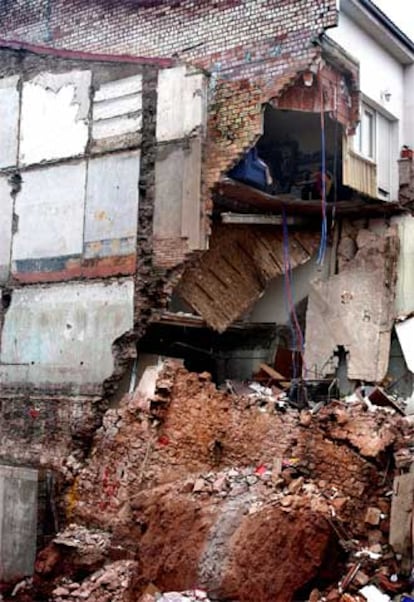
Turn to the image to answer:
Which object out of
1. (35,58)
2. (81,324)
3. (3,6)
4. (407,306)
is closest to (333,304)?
(407,306)

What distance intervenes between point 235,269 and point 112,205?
2.41m

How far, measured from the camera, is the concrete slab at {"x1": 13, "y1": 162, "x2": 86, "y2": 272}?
14.1 m

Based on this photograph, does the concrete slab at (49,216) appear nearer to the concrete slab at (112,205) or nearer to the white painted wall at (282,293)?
the concrete slab at (112,205)

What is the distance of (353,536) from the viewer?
971 cm

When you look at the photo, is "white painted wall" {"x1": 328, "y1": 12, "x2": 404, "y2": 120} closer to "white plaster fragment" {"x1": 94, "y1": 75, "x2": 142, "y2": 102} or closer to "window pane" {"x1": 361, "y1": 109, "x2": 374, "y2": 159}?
"window pane" {"x1": 361, "y1": 109, "x2": 374, "y2": 159}

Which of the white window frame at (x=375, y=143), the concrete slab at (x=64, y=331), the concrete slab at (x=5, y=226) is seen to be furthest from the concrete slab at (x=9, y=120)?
the white window frame at (x=375, y=143)

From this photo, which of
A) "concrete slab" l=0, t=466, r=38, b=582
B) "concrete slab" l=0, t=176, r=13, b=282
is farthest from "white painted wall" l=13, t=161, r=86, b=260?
"concrete slab" l=0, t=466, r=38, b=582

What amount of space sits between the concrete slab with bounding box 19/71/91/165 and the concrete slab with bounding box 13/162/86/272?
33 centimetres

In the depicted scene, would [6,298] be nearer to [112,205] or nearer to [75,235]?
[75,235]

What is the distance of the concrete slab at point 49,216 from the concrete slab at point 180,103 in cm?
181

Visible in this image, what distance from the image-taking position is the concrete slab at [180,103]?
13023 millimetres

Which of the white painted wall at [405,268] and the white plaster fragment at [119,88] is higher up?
the white plaster fragment at [119,88]

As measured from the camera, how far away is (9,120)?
15.5m

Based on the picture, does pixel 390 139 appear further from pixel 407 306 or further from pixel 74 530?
pixel 74 530
